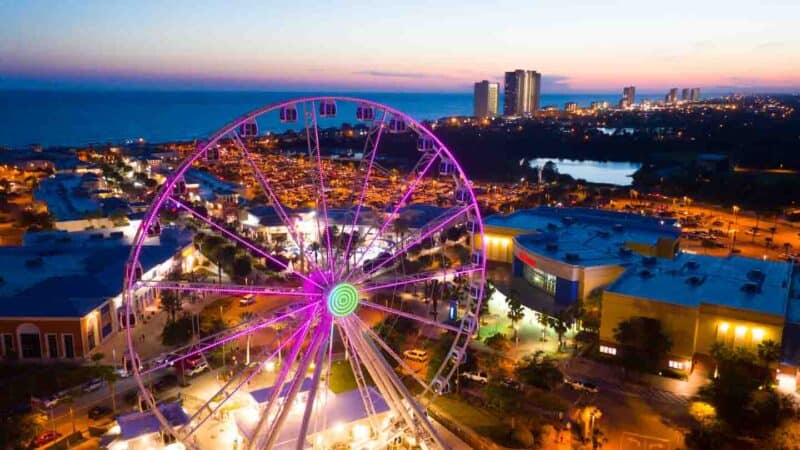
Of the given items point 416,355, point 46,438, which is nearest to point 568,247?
point 416,355

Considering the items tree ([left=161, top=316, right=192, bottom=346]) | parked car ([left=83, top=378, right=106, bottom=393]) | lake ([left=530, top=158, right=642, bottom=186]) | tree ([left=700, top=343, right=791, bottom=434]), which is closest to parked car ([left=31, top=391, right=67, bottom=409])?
parked car ([left=83, top=378, right=106, bottom=393])

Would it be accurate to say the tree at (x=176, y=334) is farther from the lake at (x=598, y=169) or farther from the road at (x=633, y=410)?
the lake at (x=598, y=169)

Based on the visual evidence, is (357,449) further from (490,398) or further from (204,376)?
(204,376)

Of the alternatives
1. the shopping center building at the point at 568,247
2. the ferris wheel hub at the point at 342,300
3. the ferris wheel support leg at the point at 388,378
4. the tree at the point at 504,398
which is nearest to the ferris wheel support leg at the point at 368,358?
the ferris wheel support leg at the point at 388,378

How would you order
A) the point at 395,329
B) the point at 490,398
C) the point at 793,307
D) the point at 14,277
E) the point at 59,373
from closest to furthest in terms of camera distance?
1. the point at 490,398
2. the point at 59,373
3. the point at 793,307
4. the point at 395,329
5. the point at 14,277

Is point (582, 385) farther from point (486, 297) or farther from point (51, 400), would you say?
point (51, 400)

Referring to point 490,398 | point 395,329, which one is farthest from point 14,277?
point 490,398
